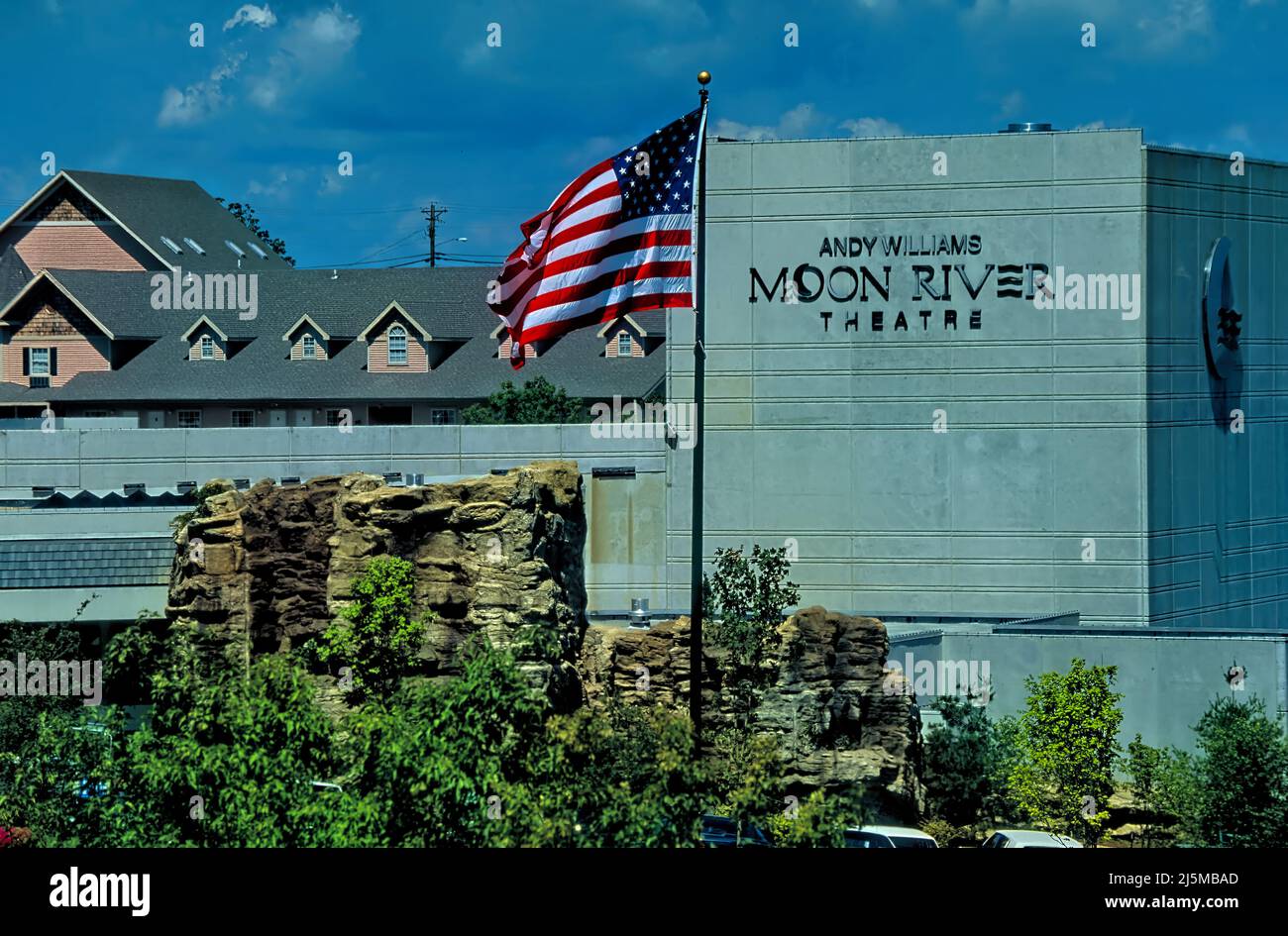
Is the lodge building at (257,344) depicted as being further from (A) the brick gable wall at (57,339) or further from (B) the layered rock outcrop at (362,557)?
(B) the layered rock outcrop at (362,557)

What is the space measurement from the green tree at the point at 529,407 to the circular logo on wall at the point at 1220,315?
25.1 m

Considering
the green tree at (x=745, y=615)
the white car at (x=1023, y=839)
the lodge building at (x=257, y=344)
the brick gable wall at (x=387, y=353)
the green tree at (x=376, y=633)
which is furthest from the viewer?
the brick gable wall at (x=387, y=353)

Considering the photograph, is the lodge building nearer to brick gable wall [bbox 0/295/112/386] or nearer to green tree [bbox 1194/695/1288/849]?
brick gable wall [bbox 0/295/112/386]

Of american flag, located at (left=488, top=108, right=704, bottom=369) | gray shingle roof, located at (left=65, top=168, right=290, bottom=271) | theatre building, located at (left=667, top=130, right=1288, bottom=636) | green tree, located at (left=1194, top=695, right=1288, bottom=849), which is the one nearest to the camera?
american flag, located at (left=488, top=108, right=704, bottom=369)

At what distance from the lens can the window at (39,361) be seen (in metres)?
75.1

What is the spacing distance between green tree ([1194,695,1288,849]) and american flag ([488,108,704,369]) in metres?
14.8

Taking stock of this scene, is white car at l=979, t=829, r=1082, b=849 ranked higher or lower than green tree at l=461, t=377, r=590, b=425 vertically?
lower

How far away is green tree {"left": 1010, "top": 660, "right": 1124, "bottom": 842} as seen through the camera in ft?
103

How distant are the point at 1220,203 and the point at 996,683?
17429 mm

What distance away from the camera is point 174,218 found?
86.1 metres

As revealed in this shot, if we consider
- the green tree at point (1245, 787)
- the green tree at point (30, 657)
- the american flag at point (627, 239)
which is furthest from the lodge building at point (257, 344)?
the american flag at point (627, 239)

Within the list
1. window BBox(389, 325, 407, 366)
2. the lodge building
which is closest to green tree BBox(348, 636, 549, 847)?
the lodge building

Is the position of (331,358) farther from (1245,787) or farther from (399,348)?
(1245,787)

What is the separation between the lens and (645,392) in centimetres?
6650
